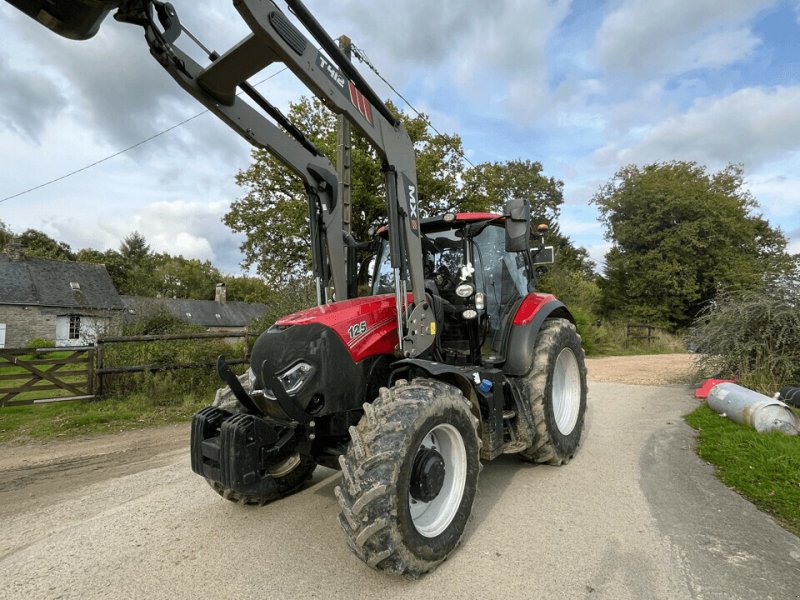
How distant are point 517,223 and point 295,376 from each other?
2.13 m

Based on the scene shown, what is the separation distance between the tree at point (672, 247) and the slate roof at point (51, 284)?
31.8 meters

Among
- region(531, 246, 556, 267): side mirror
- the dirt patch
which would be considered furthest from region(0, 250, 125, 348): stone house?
region(531, 246, 556, 267): side mirror

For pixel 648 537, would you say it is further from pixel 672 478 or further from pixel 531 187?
pixel 531 187

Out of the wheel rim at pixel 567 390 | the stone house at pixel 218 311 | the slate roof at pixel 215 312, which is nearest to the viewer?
the wheel rim at pixel 567 390

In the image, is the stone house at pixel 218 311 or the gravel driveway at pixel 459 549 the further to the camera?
the stone house at pixel 218 311

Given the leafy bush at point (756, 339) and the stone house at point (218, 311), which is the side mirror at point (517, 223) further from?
the stone house at point (218, 311)

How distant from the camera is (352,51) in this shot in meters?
9.22

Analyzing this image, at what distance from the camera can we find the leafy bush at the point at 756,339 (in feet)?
23.4

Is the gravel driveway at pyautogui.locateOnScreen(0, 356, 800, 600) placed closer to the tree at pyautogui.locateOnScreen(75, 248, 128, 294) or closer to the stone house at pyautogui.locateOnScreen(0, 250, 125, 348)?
the stone house at pyautogui.locateOnScreen(0, 250, 125, 348)

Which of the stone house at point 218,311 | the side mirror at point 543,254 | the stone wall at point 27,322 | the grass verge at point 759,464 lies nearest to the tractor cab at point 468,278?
the side mirror at point 543,254

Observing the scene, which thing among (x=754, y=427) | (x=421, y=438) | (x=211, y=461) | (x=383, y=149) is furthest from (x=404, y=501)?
(x=754, y=427)

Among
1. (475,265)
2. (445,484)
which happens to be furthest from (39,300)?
(445,484)

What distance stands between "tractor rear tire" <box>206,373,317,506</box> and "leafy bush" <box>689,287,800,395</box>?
7.09 metres

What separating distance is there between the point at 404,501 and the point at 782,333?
7619mm
